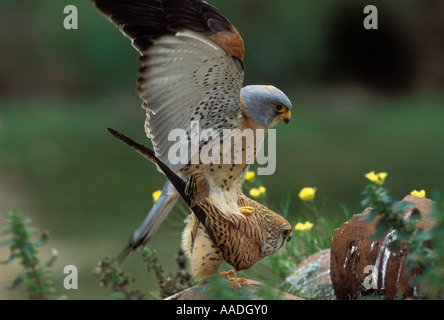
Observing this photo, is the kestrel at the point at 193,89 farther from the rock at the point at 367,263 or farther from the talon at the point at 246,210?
the rock at the point at 367,263

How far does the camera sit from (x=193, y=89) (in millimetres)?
1601

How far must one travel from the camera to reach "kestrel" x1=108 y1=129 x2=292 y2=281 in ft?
5.23

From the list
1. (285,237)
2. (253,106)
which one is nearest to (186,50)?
(253,106)

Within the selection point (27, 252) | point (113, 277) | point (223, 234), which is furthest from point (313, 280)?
point (27, 252)

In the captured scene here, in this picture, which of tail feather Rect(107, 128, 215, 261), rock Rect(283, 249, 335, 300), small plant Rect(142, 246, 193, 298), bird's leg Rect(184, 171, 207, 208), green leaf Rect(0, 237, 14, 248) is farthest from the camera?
small plant Rect(142, 246, 193, 298)

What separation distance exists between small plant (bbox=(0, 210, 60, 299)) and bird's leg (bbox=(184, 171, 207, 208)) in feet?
1.07

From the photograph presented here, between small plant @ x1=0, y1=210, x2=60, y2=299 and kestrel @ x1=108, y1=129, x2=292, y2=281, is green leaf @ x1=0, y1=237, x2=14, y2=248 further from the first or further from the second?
kestrel @ x1=108, y1=129, x2=292, y2=281

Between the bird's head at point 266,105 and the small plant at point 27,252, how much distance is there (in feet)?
1.97

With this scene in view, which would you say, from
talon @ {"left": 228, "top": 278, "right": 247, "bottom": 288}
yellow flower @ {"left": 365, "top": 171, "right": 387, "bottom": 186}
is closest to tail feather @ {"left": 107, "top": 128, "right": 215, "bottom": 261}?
talon @ {"left": 228, "top": 278, "right": 247, "bottom": 288}

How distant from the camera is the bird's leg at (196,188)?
5.12 ft

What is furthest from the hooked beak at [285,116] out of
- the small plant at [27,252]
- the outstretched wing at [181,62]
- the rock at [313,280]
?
the small plant at [27,252]

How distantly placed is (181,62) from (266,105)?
10.9 inches

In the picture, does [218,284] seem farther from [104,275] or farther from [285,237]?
[104,275]

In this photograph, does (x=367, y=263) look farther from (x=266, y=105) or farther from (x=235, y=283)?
(x=266, y=105)
